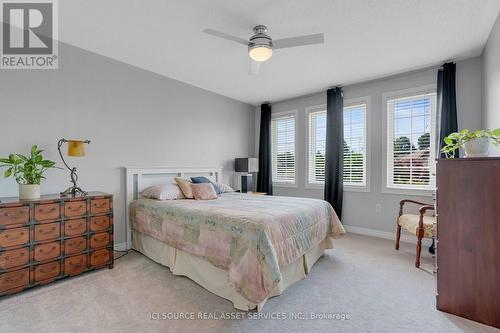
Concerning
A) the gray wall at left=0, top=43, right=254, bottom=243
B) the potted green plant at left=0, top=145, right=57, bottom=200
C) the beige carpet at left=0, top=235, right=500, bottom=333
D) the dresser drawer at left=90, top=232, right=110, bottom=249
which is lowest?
the beige carpet at left=0, top=235, right=500, bottom=333

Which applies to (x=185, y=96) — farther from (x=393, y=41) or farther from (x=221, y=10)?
(x=393, y=41)

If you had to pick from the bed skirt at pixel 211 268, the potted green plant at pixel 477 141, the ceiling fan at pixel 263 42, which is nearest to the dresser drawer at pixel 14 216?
the bed skirt at pixel 211 268

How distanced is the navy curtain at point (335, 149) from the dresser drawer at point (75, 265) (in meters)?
3.86

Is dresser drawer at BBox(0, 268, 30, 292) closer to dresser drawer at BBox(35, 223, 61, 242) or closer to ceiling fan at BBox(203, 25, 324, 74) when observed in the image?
dresser drawer at BBox(35, 223, 61, 242)

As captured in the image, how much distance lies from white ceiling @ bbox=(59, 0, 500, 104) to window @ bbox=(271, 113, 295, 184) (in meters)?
1.53

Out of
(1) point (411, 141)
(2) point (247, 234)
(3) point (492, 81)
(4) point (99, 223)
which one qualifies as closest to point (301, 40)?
(2) point (247, 234)

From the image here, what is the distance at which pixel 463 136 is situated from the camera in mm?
1972

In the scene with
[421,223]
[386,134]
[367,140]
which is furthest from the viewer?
[367,140]

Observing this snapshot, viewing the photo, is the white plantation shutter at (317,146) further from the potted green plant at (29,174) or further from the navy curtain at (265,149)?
the potted green plant at (29,174)

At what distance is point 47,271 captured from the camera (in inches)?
91.4

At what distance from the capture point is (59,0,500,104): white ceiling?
2193mm

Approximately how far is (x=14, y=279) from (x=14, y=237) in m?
0.39

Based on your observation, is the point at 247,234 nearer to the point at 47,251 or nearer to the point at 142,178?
the point at 47,251

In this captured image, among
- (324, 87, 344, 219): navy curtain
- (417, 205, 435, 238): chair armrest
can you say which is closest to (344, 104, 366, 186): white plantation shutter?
(324, 87, 344, 219): navy curtain
